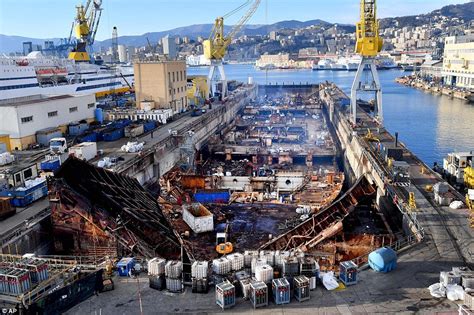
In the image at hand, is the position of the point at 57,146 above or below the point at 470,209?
above

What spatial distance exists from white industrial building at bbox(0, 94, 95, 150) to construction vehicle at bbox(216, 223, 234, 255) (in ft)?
80.0

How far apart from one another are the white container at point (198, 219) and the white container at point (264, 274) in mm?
9101

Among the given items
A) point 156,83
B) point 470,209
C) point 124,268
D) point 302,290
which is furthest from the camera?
point 156,83

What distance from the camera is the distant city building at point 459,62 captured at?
102 meters

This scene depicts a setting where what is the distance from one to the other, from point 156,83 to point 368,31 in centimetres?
2782

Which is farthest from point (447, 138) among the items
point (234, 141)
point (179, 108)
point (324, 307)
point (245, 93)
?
point (324, 307)

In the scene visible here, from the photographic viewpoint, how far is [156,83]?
56.3 m

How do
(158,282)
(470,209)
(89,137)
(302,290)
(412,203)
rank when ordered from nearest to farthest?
(302,290), (158,282), (470,209), (412,203), (89,137)

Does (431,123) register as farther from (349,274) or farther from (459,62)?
(349,274)

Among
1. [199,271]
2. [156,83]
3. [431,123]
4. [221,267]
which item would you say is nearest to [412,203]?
[221,267]

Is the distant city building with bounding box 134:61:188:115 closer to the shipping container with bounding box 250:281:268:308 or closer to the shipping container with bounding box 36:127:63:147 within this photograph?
the shipping container with bounding box 36:127:63:147

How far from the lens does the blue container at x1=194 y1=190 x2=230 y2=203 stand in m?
27.4

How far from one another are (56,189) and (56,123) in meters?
23.9

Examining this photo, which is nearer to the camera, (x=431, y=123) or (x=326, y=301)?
(x=326, y=301)
